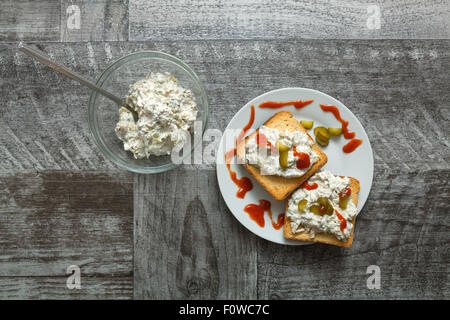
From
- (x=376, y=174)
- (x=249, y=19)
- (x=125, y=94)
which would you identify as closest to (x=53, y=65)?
(x=125, y=94)

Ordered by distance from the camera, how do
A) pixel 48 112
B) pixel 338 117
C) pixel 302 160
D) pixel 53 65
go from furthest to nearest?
pixel 48 112 → pixel 338 117 → pixel 302 160 → pixel 53 65

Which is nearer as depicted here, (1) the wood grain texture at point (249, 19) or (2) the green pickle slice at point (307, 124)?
(2) the green pickle slice at point (307, 124)

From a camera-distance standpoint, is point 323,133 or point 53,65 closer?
point 53,65

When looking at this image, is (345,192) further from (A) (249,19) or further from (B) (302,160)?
(A) (249,19)

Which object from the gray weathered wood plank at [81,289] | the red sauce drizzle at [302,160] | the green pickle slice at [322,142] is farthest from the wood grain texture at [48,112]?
the green pickle slice at [322,142]

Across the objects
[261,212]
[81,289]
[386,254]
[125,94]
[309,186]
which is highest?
[125,94]

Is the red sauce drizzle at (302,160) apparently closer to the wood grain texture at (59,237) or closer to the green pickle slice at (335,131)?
the green pickle slice at (335,131)

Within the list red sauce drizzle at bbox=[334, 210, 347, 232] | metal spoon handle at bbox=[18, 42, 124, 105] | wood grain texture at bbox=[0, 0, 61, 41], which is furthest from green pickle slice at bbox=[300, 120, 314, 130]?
wood grain texture at bbox=[0, 0, 61, 41]
